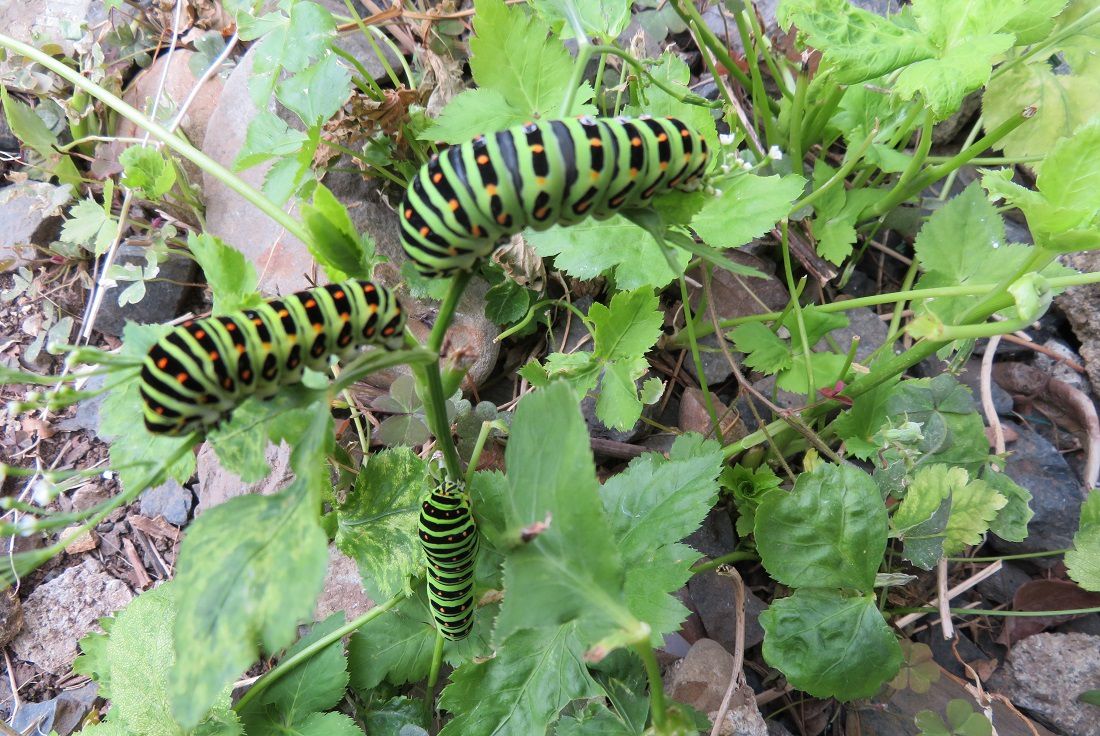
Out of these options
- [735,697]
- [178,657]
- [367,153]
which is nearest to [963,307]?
[735,697]

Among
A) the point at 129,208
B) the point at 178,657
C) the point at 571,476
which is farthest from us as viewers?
the point at 129,208

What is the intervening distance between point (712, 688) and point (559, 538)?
165 cm

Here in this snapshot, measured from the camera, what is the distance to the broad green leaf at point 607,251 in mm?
2906

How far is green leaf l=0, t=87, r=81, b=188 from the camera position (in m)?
3.99

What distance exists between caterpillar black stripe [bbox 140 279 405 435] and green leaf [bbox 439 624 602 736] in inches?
51.7

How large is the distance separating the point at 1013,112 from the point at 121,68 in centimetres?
530

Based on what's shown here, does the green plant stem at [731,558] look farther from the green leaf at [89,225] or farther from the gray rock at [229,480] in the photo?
the green leaf at [89,225]

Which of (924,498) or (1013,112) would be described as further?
(1013,112)

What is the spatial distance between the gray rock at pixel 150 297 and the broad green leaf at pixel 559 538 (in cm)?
326

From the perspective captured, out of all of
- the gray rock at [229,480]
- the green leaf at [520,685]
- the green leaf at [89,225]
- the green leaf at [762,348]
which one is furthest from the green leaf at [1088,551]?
the green leaf at [89,225]

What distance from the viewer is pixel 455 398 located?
134 inches

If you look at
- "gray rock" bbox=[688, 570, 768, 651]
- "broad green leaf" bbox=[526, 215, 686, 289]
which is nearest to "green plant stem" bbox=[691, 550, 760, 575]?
"gray rock" bbox=[688, 570, 768, 651]

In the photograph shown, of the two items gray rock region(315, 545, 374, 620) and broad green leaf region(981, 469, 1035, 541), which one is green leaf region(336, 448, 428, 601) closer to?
gray rock region(315, 545, 374, 620)

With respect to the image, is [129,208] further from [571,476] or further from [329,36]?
[571,476]
